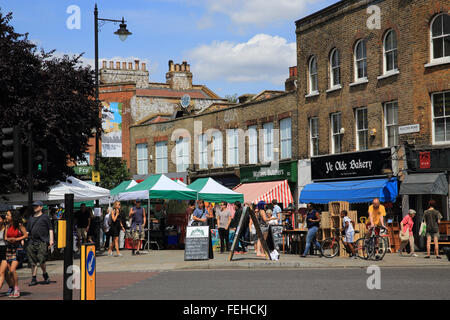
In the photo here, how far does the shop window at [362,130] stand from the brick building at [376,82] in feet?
0.14

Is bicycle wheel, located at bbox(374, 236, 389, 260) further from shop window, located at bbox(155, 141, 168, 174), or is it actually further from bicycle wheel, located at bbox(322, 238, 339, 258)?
shop window, located at bbox(155, 141, 168, 174)

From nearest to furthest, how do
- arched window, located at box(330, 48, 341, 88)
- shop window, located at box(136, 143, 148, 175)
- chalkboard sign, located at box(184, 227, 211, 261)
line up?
chalkboard sign, located at box(184, 227, 211, 261) → arched window, located at box(330, 48, 341, 88) → shop window, located at box(136, 143, 148, 175)

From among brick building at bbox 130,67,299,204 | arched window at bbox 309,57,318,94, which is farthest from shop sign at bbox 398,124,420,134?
brick building at bbox 130,67,299,204

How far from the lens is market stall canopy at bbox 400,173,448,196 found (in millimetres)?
24781

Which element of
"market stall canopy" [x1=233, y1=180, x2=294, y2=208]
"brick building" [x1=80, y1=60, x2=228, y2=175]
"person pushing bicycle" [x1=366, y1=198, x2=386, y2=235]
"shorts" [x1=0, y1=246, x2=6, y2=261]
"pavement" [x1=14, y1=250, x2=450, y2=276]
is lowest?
"pavement" [x1=14, y1=250, x2=450, y2=276]

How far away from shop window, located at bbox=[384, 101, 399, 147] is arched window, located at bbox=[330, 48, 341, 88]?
12.3 ft

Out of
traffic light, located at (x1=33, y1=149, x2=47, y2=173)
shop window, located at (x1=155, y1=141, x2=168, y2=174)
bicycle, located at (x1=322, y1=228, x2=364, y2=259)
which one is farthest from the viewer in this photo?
shop window, located at (x1=155, y1=141, x2=168, y2=174)

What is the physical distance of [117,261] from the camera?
2239cm

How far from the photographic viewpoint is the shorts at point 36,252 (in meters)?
16.1

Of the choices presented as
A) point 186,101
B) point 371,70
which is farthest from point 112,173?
point 371,70

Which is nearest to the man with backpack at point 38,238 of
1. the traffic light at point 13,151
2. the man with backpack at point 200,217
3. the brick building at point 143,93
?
the traffic light at point 13,151

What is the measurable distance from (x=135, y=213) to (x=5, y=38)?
26.0 ft
